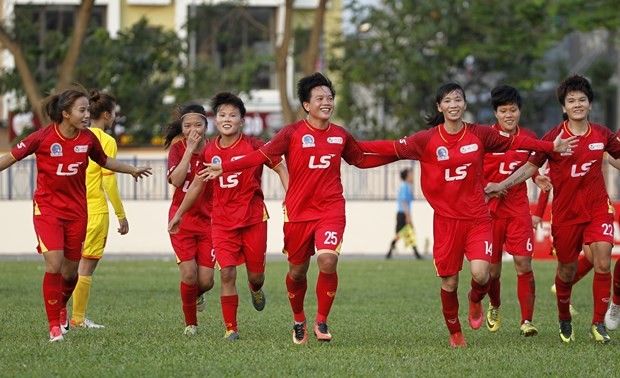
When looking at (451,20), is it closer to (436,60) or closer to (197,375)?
(436,60)

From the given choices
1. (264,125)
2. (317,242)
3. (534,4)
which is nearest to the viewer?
(317,242)

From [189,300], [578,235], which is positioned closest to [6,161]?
[189,300]

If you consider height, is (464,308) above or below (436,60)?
below

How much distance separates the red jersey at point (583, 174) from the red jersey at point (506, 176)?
34.7 inches

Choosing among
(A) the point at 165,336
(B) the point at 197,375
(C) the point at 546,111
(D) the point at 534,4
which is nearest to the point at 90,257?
(A) the point at 165,336

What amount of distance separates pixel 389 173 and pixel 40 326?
711 inches

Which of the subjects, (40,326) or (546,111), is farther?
(546,111)

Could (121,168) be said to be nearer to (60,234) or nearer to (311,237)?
(60,234)

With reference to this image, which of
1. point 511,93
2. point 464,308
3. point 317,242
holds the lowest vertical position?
point 464,308

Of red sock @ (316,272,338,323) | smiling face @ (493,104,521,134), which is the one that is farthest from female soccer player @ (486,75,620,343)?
red sock @ (316,272,338,323)

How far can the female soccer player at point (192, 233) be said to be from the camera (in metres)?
12.2

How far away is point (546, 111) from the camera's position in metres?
51.2

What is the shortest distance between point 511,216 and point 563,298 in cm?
106

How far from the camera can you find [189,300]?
40.1 feet
